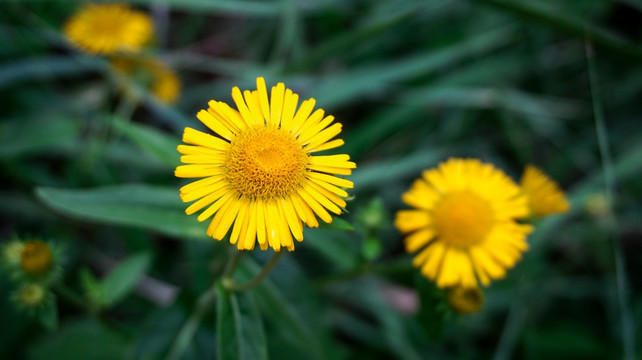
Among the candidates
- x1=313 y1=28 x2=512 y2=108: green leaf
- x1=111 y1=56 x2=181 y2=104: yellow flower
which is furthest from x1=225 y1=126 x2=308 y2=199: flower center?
x1=111 y1=56 x2=181 y2=104: yellow flower

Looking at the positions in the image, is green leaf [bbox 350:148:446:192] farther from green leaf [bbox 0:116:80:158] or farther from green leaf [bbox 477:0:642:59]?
green leaf [bbox 0:116:80:158]

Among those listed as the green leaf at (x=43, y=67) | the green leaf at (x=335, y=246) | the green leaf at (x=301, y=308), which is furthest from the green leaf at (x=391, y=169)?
the green leaf at (x=43, y=67)

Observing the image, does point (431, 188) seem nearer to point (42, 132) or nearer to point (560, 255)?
point (560, 255)

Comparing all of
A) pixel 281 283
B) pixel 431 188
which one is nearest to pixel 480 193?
pixel 431 188

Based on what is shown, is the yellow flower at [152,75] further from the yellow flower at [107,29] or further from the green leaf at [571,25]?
the green leaf at [571,25]

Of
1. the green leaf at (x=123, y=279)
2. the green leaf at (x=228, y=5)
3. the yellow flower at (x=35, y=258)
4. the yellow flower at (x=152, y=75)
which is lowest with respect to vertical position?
the yellow flower at (x=35, y=258)

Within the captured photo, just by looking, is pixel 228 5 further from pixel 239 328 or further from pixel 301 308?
pixel 239 328
